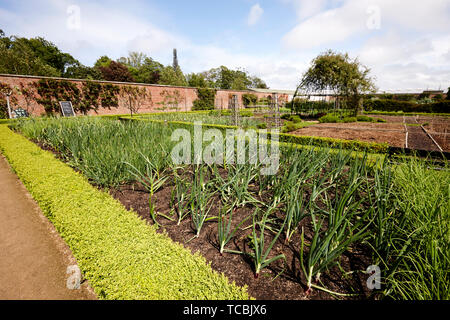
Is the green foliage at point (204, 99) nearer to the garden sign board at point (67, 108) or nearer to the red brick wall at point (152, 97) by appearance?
the red brick wall at point (152, 97)

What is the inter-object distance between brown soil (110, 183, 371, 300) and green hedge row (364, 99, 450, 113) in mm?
26026

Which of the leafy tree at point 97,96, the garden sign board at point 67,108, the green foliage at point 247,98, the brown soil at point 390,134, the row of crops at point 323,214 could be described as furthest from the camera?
the green foliage at point 247,98

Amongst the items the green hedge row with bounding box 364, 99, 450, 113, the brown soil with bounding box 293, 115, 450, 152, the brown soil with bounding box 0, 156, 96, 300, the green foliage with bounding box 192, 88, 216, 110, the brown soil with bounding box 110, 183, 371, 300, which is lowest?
the brown soil with bounding box 0, 156, 96, 300

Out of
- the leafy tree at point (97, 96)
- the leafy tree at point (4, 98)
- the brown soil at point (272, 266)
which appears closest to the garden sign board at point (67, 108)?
the leafy tree at point (97, 96)

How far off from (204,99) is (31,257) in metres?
22.0

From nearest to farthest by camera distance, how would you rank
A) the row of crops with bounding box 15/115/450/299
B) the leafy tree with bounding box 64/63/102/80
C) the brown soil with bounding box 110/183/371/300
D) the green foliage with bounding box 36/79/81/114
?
the row of crops with bounding box 15/115/450/299
the brown soil with bounding box 110/183/371/300
the green foliage with bounding box 36/79/81/114
the leafy tree with bounding box 64/63/102/80

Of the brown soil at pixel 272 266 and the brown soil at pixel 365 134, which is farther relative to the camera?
the brown soil at pixel 365 134

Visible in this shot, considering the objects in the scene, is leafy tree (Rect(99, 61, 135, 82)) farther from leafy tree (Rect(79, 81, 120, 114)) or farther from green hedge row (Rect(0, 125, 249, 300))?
green hedge row (Rect(0, 125, 249, 300))

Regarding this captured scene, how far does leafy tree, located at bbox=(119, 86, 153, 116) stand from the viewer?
16.9 meters

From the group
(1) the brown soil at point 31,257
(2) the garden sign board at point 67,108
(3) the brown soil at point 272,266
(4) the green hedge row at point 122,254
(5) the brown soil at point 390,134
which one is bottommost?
(1) the brown soil at point 31,257

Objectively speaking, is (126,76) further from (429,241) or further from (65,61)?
(429,241)

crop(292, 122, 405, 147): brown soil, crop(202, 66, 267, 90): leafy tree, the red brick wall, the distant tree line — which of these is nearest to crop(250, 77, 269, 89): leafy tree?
crop(202, 66, 267, 90): leafy tree

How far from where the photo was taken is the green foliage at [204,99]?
2230cm

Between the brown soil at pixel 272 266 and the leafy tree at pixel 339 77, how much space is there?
50.0 ft
